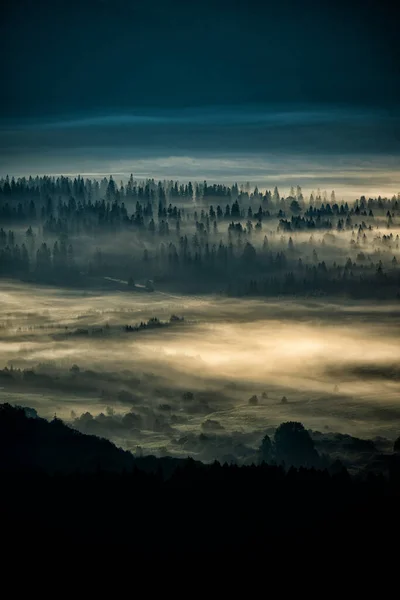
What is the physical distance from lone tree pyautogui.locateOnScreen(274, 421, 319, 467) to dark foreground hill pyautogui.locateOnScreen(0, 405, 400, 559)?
58.5 feet

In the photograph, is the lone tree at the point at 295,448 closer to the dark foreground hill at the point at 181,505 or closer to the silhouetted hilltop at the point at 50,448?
the dark foreground hill at the point at 181,505

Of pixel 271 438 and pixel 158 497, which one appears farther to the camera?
pixel 271 438

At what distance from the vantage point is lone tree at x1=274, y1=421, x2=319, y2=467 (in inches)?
5373

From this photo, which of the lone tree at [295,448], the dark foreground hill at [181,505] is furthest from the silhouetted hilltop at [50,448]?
the lone tree at [295,448]

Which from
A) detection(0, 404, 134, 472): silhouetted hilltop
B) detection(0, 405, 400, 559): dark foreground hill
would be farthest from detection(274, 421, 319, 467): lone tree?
detection(0, 404, 134, 472): silhouetted hilltop

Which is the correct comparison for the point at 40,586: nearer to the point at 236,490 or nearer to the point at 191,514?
the point at 191,514

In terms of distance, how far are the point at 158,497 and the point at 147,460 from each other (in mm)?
23002

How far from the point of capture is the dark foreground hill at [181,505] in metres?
99.2

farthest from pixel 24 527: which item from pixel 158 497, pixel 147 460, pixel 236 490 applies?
pixel 147 460

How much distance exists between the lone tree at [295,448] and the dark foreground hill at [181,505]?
17820 millimetres

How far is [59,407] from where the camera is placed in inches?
7347

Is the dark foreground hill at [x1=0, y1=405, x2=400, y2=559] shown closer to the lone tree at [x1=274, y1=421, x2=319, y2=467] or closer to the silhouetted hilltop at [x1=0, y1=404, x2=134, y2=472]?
the silhouetted hilltop at [x1=0, y1=404, x2=134, y2=472]

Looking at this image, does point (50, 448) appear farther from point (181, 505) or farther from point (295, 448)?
point (295, 448)

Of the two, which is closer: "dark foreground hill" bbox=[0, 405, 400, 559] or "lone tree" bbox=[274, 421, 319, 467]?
"dark foreground hill" bbox=[0, 405, 400, 559]
